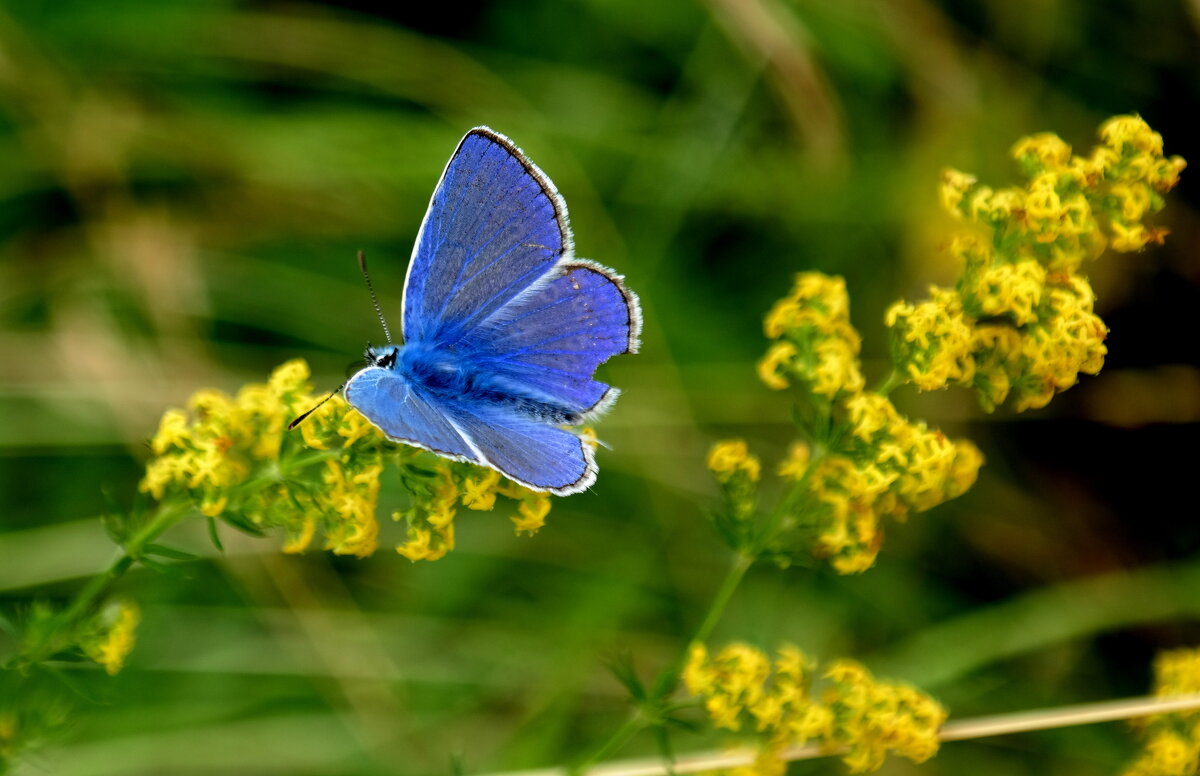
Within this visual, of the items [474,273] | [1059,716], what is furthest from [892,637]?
[474,273]

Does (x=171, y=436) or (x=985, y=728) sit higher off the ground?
(x=171, y=436)

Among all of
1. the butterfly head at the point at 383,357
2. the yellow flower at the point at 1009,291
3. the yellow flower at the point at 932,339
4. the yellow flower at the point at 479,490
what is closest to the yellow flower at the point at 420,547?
the yellow flower at the point at 479,490

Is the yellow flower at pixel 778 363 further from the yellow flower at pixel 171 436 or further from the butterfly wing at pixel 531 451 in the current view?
the yellow flower at pixel 171 436

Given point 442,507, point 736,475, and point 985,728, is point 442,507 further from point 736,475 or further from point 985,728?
point 985,728

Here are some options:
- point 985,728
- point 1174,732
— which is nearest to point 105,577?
point 985,728

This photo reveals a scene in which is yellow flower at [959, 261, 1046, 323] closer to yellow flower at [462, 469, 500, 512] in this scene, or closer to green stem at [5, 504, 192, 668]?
yellow flower at [462, 469, 500, 512]

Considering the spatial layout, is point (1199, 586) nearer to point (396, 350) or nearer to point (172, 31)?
point (396, 350)
